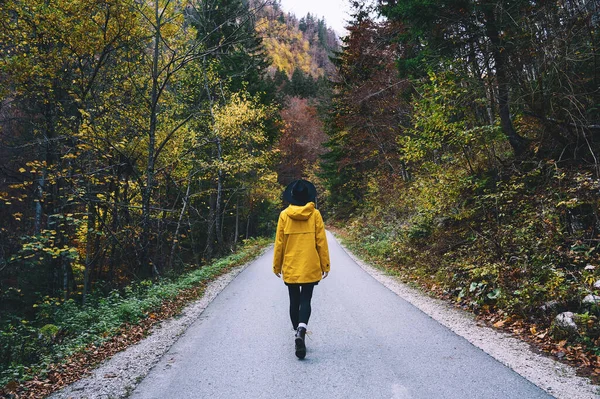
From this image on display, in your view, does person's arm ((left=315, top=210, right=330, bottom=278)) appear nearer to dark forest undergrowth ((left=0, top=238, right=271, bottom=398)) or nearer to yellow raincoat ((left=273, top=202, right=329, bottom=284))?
yellow raincoat ((left=273, top=202, right=329, bottom=284))

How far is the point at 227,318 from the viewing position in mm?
6086

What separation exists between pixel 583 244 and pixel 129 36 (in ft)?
39.3

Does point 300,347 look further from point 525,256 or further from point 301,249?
point 525,256

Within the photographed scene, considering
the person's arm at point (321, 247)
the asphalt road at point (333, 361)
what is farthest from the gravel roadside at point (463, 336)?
the person's arm at point (321, 247)

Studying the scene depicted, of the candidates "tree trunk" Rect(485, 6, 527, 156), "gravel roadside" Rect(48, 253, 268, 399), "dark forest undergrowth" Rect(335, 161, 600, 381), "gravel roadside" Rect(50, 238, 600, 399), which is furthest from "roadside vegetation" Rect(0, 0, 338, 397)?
"dark forest undergrowth" Rect(335, 161, 600, 381)

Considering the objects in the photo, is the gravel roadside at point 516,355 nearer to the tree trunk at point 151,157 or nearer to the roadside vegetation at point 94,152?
the roadside vegetation at point 94,152

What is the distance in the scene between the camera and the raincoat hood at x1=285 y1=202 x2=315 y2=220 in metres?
4.36

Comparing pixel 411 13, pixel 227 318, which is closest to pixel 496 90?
pixel 411 13

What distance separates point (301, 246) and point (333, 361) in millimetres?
1367

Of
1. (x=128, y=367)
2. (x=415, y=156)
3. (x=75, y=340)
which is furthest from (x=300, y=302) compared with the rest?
(x=415, y=156)

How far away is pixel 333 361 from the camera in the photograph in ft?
13.2

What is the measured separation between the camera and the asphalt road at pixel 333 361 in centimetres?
331

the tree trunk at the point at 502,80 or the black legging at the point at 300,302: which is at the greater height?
the tree trunk at the point at 502,80

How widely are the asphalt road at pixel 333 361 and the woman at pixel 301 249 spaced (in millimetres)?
608
